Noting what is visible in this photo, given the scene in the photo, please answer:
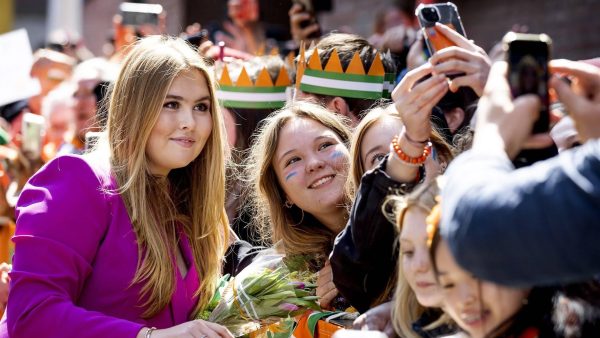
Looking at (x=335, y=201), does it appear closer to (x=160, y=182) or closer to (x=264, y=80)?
(x=160, y=182)

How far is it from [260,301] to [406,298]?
852mm

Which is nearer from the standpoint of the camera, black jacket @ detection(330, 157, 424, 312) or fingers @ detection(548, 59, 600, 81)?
fingers @ detection(548, 59, 600, 81)

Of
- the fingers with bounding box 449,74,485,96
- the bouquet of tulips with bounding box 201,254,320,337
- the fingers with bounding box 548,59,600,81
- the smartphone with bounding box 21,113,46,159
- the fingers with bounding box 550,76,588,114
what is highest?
the fingers with bounding box 548,59,600,81

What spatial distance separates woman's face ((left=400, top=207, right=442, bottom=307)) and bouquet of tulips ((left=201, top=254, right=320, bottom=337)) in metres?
0.95

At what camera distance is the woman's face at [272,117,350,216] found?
10.8ft

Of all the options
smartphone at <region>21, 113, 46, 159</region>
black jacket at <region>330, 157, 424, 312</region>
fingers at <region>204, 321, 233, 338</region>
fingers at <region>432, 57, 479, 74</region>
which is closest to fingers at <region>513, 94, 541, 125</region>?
fingers at <region>432, 57, 479, 74</region>

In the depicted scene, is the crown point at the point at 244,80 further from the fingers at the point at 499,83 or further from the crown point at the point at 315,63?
the fingers at the point at 499,83

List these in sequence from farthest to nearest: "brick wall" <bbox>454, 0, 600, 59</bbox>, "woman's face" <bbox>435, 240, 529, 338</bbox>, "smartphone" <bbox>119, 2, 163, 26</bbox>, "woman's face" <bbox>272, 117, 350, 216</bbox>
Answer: "brick wall" <bbox>454, 0, 600, 59</bbox> < "smartphone" <bbox>119, 2, 163, 26</bbox> < "woman's face" <bbox>272, 117, 350, 216</bbox> < "woman's face" <bbox>435, 240, 529, 338</bbox>

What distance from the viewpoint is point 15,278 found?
274 cm

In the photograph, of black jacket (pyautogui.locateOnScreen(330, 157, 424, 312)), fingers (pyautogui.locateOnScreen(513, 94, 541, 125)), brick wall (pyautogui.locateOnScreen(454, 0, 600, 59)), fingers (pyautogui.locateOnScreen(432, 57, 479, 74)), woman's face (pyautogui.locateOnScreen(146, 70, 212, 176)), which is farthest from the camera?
brick wall (pyautogui.locateOnScreen(454, 0, 600, 59))

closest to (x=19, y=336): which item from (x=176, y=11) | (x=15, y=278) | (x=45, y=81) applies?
(x=15, y=278)

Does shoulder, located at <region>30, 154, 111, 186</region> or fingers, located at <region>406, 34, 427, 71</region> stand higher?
fingers, located at <region>406, 34, 427, 71</region>

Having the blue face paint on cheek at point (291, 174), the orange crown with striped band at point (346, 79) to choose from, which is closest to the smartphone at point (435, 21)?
the blue face paint on cheek at point (291, 174)

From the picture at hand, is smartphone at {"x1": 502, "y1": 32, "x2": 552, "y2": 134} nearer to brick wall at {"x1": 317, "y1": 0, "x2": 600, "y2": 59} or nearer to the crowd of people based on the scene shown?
the crowd of people
